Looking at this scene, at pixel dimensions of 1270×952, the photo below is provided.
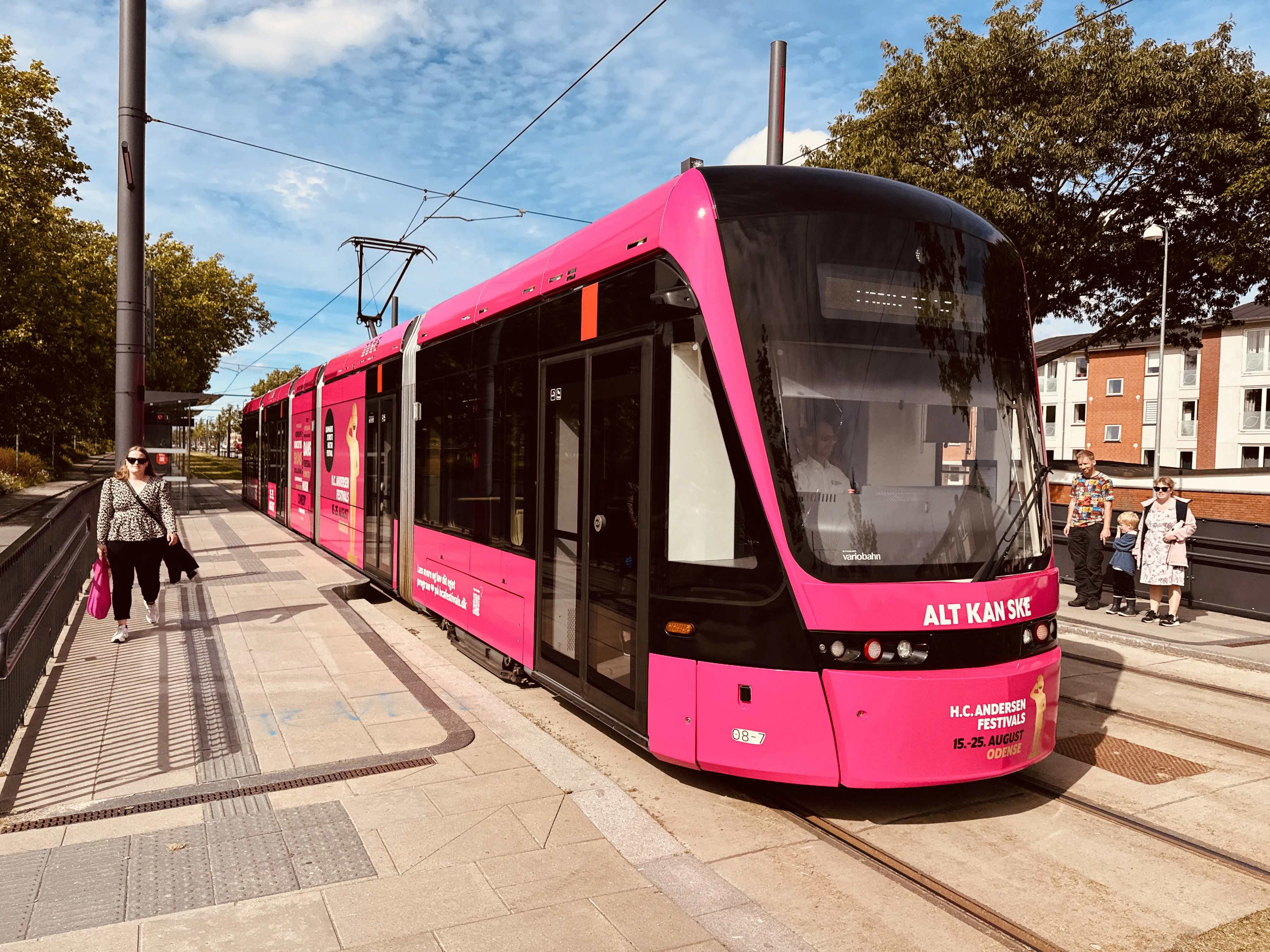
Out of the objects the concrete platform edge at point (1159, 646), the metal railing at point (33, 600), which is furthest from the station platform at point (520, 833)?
the concrete platform edge at point (1159, 646)

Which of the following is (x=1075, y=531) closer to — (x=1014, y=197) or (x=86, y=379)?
(x=1014, y=197)

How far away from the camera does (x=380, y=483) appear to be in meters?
11.1

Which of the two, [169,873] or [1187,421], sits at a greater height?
[1187,421]

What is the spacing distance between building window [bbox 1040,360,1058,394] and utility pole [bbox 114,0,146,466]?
178ft

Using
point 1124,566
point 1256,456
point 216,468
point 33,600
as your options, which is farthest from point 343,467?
point 216,468

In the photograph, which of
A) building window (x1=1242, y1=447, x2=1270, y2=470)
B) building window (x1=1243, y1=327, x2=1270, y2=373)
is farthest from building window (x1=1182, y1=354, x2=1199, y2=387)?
building window (x1=1242, y1=447, x2=1270, y2=470)

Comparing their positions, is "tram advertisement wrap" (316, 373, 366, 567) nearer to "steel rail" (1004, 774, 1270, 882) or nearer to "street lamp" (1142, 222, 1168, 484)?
"steel rail" (1004, 774, 1270, 882)

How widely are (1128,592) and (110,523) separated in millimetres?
11024

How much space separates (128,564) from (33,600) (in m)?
1.73

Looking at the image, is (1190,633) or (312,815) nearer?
(312,815)

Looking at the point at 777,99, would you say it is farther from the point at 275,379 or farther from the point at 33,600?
the point at 275,379

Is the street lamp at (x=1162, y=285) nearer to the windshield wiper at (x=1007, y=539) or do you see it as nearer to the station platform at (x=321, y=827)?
the windshield wiper at (x=1007, y=539)

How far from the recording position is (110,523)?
28.4 feet

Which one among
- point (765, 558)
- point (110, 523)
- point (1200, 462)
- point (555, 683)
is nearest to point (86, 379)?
point (110, 523)
